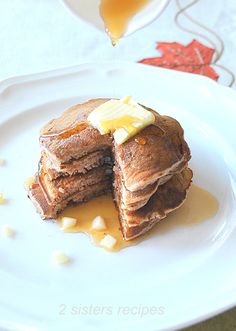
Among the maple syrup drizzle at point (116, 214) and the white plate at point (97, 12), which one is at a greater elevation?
the white plate at point (97, 12)

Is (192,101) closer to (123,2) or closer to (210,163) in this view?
(210,163)

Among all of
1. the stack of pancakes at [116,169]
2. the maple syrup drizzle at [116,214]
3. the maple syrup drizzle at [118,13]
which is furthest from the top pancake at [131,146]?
the maple syrup drizzle at [118,13]

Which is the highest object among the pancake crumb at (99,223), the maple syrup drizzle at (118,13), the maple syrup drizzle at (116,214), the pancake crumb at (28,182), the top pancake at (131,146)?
the maple syrup drizzle at (118,13)

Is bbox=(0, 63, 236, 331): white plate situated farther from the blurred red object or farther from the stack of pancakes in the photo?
the blurred red object

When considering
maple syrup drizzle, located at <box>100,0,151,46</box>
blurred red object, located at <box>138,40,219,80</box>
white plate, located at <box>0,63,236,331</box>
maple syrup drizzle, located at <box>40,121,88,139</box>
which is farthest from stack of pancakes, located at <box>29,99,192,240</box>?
blurred red object, located at <box>138,40,219,80</box>

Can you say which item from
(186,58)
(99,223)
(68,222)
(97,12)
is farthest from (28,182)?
(186,58)

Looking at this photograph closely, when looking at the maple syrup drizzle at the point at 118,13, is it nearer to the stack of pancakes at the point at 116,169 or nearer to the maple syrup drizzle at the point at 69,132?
the stack of pancakes at the point at 116,169

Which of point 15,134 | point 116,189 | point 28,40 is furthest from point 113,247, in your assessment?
point 28,40
